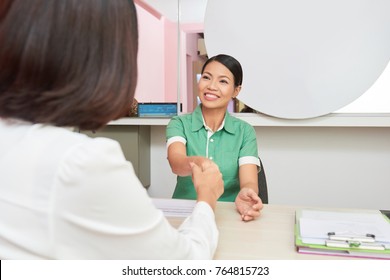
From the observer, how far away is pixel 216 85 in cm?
161

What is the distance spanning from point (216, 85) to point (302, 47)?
84cm

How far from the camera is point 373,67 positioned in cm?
210

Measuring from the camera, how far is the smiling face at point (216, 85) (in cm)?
161

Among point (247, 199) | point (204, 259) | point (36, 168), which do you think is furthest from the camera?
point (247, 199)

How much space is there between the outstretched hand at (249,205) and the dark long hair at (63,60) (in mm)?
635

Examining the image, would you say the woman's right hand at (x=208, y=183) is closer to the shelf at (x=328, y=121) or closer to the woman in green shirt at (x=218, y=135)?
the woman in green shirt at (x=218, y=135)

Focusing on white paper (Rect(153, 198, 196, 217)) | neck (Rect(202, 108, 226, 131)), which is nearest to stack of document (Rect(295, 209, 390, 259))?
white paper (Rect(153, 198, 196, 217))

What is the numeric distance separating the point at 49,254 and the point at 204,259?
0.89 ft

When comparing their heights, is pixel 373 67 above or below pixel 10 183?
above

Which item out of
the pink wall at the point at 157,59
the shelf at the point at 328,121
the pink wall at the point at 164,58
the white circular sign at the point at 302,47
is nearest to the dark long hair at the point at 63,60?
the shelf at the point at 328,121

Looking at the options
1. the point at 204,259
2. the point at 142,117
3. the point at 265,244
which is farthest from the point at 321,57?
the point at 204,259

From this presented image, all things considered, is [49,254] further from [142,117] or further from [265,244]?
[142,117]

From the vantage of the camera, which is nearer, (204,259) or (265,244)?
(204,259)

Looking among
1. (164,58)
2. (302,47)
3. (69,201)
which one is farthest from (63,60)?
(164,58)
